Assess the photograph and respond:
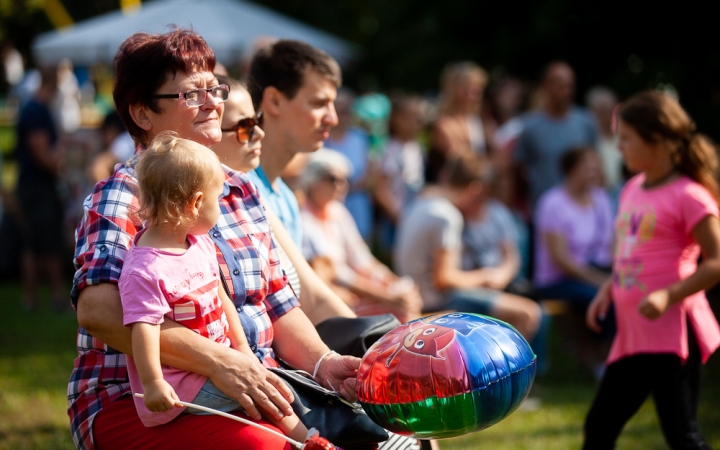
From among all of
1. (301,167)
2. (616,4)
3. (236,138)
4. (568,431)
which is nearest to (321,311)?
(236,138)

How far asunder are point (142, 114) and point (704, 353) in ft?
8.28

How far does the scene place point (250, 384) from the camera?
2396 millimetres

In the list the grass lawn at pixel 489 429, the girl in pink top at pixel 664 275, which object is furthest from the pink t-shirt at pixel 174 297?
the grass lawn at pixel 489 429

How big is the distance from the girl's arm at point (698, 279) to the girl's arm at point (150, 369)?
6.76ft

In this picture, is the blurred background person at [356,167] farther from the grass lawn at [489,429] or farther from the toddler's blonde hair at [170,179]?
the toddler's blonde hair at [170,179]

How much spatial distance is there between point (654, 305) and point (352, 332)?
127cm

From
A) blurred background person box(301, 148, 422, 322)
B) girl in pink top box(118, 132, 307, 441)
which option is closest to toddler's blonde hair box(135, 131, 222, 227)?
girl in pink top box(118, 132, 307, 441)

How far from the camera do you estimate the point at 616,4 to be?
8852 mm

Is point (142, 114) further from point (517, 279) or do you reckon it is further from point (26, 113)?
point (26, 113)

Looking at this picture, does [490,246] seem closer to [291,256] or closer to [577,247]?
[577,247]

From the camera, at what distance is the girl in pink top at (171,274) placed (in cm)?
Answer: 225

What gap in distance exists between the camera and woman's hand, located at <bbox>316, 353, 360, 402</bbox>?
8.95 feet

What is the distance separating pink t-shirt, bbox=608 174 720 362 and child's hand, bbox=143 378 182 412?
7.46 ft

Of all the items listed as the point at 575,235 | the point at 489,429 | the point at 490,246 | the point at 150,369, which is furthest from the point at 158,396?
the point at 575,235
